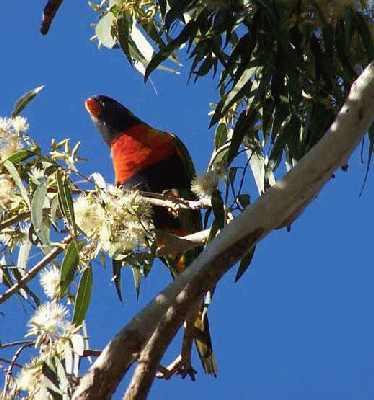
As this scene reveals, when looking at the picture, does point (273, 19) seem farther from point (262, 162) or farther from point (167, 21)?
point (262, 162)

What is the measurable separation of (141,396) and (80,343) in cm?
24

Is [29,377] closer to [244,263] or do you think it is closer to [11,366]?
[11,366]

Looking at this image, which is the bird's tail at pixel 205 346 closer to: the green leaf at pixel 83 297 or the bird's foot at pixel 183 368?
the bird's foot at pixel 183 368

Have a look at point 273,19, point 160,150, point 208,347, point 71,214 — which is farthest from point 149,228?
point 160,150

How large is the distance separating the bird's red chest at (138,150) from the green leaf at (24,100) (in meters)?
0.81

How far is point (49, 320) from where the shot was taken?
1.30m

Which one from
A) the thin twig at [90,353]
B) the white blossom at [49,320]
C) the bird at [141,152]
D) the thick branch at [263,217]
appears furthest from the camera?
the bird at [141,152]

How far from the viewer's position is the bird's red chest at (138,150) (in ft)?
7.86

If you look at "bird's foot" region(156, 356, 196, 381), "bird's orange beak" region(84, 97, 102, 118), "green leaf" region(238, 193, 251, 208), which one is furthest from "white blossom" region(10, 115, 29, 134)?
"bird's orange beak" region(84, 97, 102, 118)

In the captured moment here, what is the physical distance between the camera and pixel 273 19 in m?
1.48

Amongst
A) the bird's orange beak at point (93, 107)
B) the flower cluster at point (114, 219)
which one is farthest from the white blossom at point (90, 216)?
the bird's orange beak at point (93, 107)

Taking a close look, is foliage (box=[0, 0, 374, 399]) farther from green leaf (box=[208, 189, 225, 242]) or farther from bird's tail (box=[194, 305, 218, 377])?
bird's tail (box=[194, 305, 218, 377])

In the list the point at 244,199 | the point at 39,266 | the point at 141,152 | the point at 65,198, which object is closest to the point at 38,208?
the point at 65,198

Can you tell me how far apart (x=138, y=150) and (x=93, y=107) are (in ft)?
0.94
